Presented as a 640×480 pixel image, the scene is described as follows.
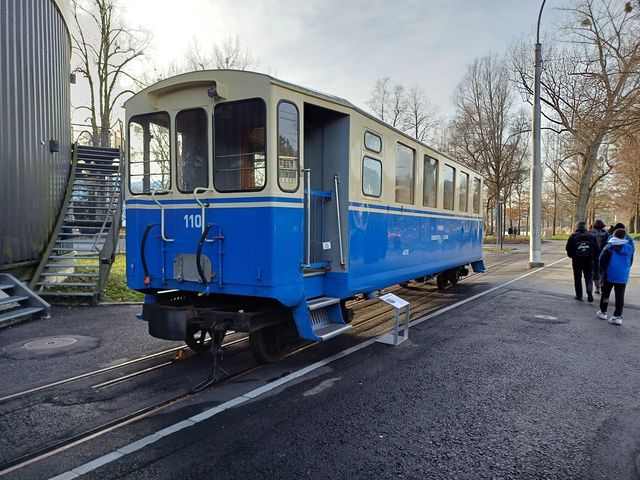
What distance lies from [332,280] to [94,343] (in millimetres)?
3776

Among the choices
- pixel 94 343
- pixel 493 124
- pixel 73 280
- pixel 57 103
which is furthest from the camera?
pixel 493 124

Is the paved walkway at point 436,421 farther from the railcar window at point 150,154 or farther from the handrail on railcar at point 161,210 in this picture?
the railcar window at point 150,154

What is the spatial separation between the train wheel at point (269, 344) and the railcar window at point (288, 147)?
1.84 meters

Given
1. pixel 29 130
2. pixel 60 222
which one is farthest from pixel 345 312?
pixel 60 222

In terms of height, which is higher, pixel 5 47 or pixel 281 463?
pixel 5 47

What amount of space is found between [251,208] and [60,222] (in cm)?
946

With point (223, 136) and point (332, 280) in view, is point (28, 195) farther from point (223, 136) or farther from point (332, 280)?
point (332, 280)

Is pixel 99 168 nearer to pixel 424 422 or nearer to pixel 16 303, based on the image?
pixel 16 303

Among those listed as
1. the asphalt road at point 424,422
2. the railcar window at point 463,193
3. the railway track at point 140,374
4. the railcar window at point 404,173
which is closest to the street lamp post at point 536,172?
the railcar window at point 463,193

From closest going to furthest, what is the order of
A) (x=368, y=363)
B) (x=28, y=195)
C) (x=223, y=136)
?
(x=223, y=136) < (x=368, y=363) < (x=28, y=195)

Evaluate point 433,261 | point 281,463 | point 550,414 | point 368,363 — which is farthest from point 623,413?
point 433,261

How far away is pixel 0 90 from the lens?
9375 mm

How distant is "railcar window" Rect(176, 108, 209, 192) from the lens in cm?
540

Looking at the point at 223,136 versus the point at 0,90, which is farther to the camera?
the point at 0,90
